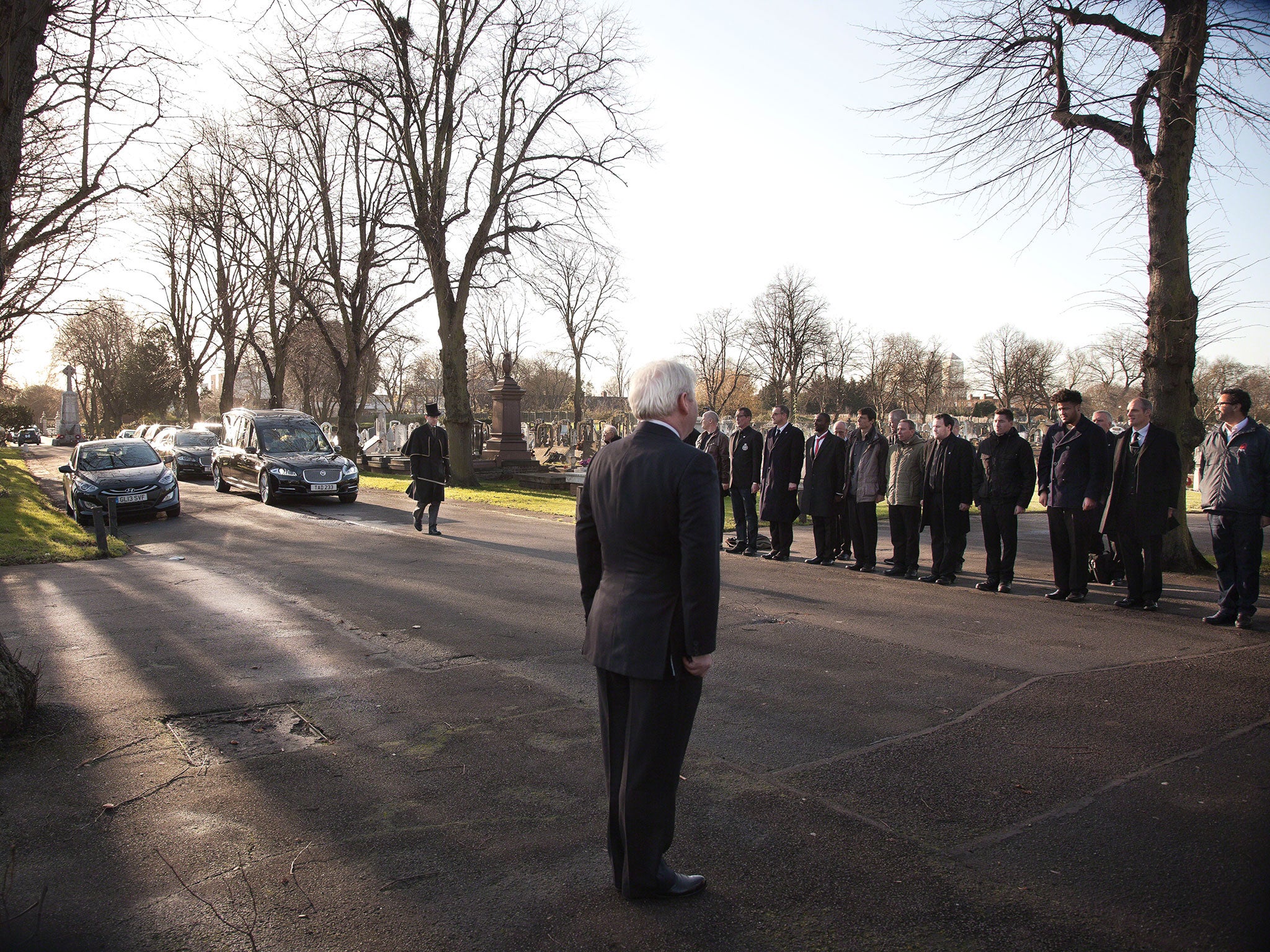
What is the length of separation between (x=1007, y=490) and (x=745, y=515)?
13.3ft

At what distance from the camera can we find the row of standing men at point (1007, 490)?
7418 mm

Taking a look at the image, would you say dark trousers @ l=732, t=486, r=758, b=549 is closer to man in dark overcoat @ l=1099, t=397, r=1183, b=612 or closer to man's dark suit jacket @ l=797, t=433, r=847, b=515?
man's dark suit jacket @ l=797, t=433, r=847, b=515

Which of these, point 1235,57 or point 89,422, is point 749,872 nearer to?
point 1235,57

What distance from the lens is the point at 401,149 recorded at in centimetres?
2472

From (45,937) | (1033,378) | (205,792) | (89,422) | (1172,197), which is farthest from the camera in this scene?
(89,422)

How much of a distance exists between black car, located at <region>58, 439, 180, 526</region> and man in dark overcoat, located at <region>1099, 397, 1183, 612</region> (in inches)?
623

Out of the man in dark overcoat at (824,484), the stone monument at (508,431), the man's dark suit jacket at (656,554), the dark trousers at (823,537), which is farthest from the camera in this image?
the stone monument at (508,431)

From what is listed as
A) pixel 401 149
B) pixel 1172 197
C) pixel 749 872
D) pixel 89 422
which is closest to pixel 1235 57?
pixel 1172 197

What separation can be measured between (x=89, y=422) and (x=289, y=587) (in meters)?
88.1

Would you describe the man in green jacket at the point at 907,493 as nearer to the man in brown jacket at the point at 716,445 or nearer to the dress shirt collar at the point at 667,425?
the man in brown jacket at the point at 716,445

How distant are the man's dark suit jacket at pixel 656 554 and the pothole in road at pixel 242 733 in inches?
97.2

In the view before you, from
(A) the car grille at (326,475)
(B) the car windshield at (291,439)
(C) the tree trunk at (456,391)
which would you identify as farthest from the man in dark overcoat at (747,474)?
(C) the tree trunk at (456,391)

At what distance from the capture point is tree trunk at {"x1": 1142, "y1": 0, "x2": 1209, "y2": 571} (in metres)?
9.88

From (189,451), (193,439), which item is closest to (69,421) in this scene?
(193,439)
